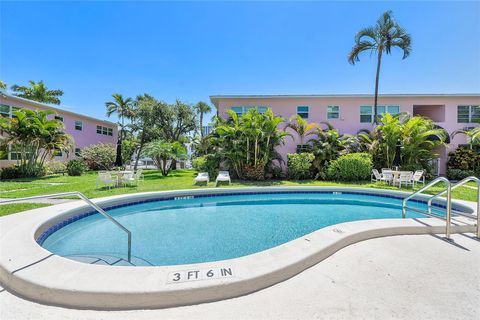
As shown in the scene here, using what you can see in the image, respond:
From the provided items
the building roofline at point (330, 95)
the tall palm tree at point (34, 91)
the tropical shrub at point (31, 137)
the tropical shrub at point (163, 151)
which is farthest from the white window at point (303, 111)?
the tall palm tree at point (34, 91)

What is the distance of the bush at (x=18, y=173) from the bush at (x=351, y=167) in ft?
70.9

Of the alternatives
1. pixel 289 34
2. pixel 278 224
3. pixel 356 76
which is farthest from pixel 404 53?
pixel 278 224

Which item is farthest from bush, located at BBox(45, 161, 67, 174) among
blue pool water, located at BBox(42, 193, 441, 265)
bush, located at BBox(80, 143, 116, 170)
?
blue pool water, located at BBox(42, 193, 441, 265)

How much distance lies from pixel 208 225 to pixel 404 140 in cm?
1500

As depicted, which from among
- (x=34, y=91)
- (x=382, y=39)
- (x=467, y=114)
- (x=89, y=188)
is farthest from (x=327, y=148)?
(x=34, y=91)

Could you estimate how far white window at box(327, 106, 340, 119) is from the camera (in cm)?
1819

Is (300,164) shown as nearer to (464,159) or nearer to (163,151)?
(163,151)

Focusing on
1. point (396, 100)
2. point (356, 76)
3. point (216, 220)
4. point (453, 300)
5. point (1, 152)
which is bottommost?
point (216, 220)

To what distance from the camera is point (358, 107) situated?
18.0m

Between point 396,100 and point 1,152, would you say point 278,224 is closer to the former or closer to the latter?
point 396,100

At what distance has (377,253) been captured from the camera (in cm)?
368

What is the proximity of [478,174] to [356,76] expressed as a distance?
11.4m

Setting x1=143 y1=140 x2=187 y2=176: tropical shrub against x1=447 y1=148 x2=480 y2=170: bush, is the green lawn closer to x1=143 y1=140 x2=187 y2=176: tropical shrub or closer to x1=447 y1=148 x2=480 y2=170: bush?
x1=143 y1=140 x2=187 y2=176: tropical shrub

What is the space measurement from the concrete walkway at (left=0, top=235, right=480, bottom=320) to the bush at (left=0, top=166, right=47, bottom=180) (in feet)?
59.6
